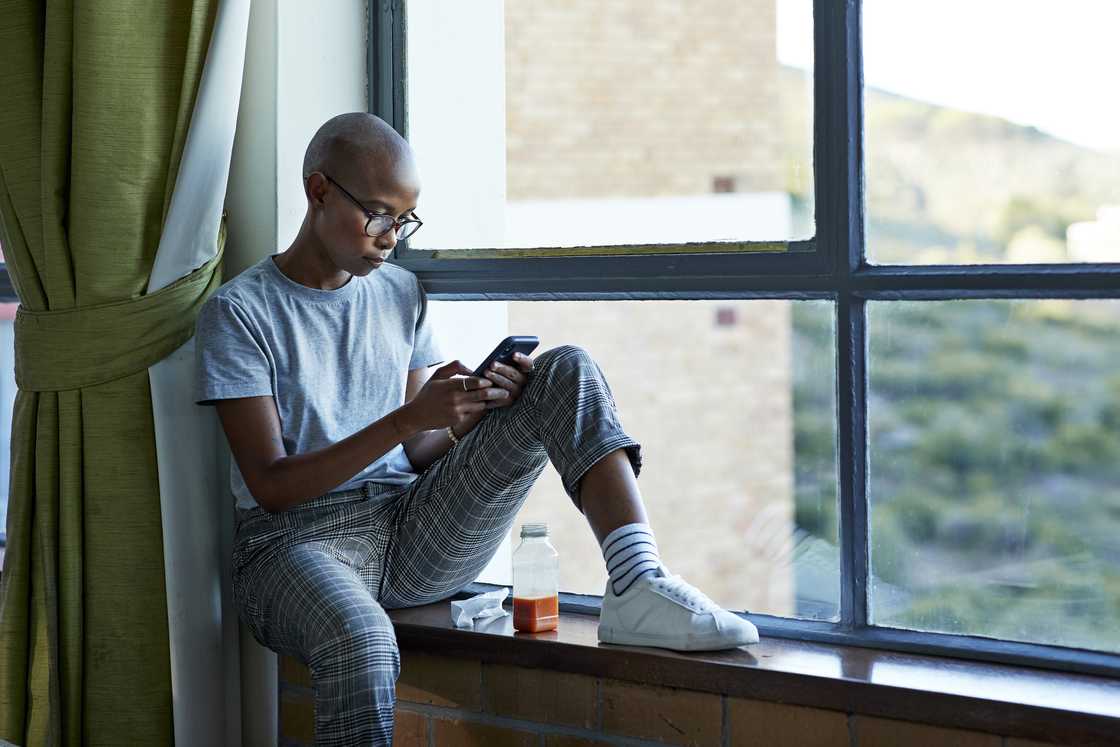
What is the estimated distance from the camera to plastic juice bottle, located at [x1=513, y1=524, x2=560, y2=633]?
197cm

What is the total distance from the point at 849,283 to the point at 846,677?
619 mm

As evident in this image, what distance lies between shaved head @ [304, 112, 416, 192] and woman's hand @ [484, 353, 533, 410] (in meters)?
0.37

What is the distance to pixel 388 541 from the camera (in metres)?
2.07

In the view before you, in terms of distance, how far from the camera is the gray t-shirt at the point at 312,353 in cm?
195

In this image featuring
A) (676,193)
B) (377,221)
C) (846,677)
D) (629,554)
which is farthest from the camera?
(676,193)

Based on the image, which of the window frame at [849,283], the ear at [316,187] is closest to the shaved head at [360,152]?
the ear at [316,187]

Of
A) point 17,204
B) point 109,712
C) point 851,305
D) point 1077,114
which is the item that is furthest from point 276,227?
point 1077,114

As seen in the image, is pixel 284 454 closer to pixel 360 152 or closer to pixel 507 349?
pixel 507 349

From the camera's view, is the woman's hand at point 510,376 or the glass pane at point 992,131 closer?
the glass pane at point 992,131

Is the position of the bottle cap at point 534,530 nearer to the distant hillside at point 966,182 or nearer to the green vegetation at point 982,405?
the green vegetation at point 982,405

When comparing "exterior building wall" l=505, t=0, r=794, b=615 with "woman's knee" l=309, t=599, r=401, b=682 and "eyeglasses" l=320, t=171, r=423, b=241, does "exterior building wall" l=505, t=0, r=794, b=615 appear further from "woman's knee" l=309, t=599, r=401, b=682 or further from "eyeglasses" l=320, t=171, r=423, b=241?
"woman's knee" l=309, t=599, r=401, b=682

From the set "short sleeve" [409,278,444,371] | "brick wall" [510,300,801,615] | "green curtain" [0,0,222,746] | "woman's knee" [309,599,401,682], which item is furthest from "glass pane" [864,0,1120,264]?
"green curtain" [0,0,222,746]

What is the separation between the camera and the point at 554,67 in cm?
223

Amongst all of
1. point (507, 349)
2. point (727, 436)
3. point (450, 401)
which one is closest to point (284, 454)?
point (450, 401)
